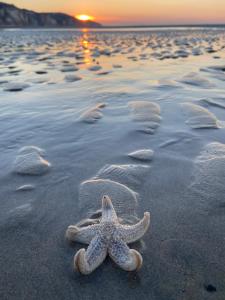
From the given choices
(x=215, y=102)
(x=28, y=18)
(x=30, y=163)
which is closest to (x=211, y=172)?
(x=30, y=163)

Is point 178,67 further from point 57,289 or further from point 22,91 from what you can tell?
point 57,289

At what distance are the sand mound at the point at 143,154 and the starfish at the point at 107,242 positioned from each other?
179cm

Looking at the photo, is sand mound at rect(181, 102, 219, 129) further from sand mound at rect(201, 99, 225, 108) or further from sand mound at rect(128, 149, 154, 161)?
sand mound at rect(128, 149, 154, 161)

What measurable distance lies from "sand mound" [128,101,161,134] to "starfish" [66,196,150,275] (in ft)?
A: 9.67

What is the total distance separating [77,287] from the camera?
255 cm

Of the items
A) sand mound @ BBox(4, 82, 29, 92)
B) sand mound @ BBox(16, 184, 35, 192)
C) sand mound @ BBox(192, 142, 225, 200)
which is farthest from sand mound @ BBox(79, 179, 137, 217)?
sand mound @ BBox(4, 82, 29, 92)

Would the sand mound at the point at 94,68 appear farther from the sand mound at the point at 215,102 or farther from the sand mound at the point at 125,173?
the sand mound at the point at 125,173

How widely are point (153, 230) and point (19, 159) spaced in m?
2.47

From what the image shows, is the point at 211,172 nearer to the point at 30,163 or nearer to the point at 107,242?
the point at 107,242

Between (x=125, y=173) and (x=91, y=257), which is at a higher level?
(x=91, y=257)

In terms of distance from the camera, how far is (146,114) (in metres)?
6.47

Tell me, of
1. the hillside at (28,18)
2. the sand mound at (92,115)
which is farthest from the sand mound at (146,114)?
the hillside at (28,18)

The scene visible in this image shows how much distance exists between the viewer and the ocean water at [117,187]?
261 cm

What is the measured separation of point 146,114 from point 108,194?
3076mm
